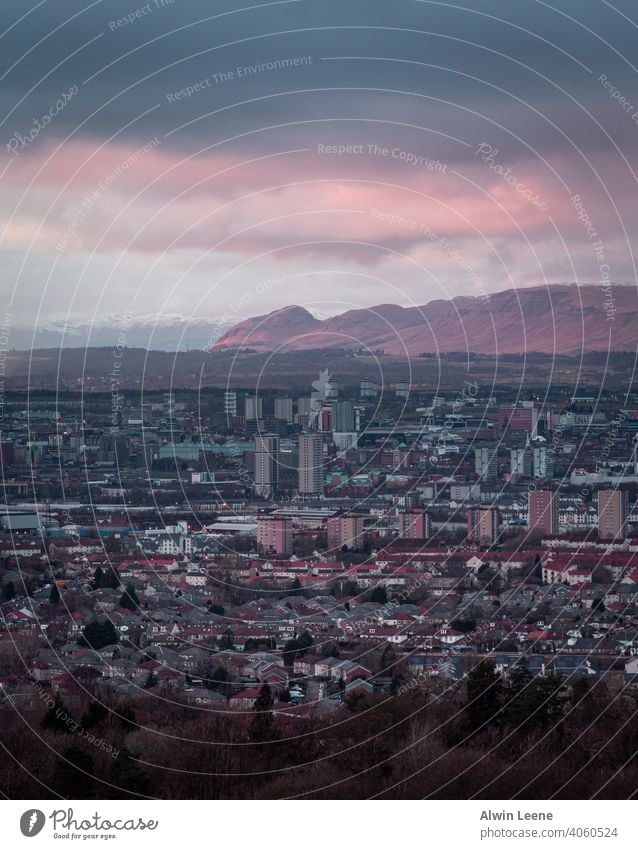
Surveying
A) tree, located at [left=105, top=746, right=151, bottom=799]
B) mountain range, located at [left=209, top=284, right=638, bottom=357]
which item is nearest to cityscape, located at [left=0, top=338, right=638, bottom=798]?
tree, located at [left=105, top=746, right=151, bottom=799]

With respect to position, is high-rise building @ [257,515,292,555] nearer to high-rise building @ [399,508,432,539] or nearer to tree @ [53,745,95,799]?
high-rise building @ [399,508,432,539]

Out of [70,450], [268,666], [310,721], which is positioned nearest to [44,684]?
[268,666]

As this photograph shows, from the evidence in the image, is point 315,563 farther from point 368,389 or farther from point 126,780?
point 126,780

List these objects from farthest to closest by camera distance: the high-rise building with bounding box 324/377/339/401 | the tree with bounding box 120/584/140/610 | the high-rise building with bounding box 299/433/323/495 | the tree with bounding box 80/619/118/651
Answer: the high-rise building with bounding box 324/377/339/401, the high-rise building with bounding box 299/433/323/495, the tree with bounding box 120/584/140/610, the tree with bounding box 80/619/118/651

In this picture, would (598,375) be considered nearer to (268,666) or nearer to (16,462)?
(16,462)

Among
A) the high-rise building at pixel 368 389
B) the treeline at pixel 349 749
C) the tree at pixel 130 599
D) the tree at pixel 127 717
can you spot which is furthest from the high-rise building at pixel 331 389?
the tree at pixel 127 717

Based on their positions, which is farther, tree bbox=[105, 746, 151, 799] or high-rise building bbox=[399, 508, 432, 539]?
high-rise building bbox=[399, 508, 432, 539]

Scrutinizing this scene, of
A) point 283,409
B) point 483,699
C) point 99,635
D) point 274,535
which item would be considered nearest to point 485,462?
point 283,409

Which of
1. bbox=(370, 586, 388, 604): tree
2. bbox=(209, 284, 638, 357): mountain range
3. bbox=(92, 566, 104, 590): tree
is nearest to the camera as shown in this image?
bbox=(92, 566, 104, 590): tree
